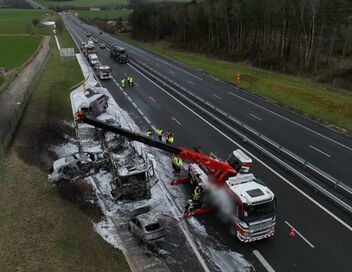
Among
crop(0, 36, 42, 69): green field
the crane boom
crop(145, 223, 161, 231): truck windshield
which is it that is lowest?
crop(0, 36, 42, 69): green field

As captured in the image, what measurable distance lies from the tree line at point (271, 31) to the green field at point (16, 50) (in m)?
38.1

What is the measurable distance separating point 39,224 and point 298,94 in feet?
120

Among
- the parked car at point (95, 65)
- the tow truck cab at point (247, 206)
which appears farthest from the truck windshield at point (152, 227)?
the parked car at point (95, 65)

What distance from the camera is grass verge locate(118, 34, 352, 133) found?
3916 cm

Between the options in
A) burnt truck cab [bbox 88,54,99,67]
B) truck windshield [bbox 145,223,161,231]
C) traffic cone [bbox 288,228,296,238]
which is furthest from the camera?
burnt truck cab [bbox 88,54,99,67]

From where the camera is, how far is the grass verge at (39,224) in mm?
16781

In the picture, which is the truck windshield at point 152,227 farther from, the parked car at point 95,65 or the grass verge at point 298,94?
the parked car at point 95,65

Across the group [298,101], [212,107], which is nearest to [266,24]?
[298,101]

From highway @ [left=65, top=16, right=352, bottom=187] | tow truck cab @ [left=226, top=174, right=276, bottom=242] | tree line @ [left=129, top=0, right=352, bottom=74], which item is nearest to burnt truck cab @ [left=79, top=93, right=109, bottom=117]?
highway @ [left=65, top=16, right=352, bottom=187]

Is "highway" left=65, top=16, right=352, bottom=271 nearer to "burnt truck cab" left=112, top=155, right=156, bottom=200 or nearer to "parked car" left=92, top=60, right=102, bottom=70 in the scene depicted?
"parked car" left=92, top=60, right=102, bottom=70

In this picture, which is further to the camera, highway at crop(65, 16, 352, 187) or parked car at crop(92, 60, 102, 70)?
parked car at crop(92, 60, 102, 70)

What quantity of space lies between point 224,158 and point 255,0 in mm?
57342

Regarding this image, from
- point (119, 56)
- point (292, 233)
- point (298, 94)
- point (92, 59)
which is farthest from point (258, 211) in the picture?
point (119, 56)

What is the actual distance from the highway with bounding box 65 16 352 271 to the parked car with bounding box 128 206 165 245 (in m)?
2.34
